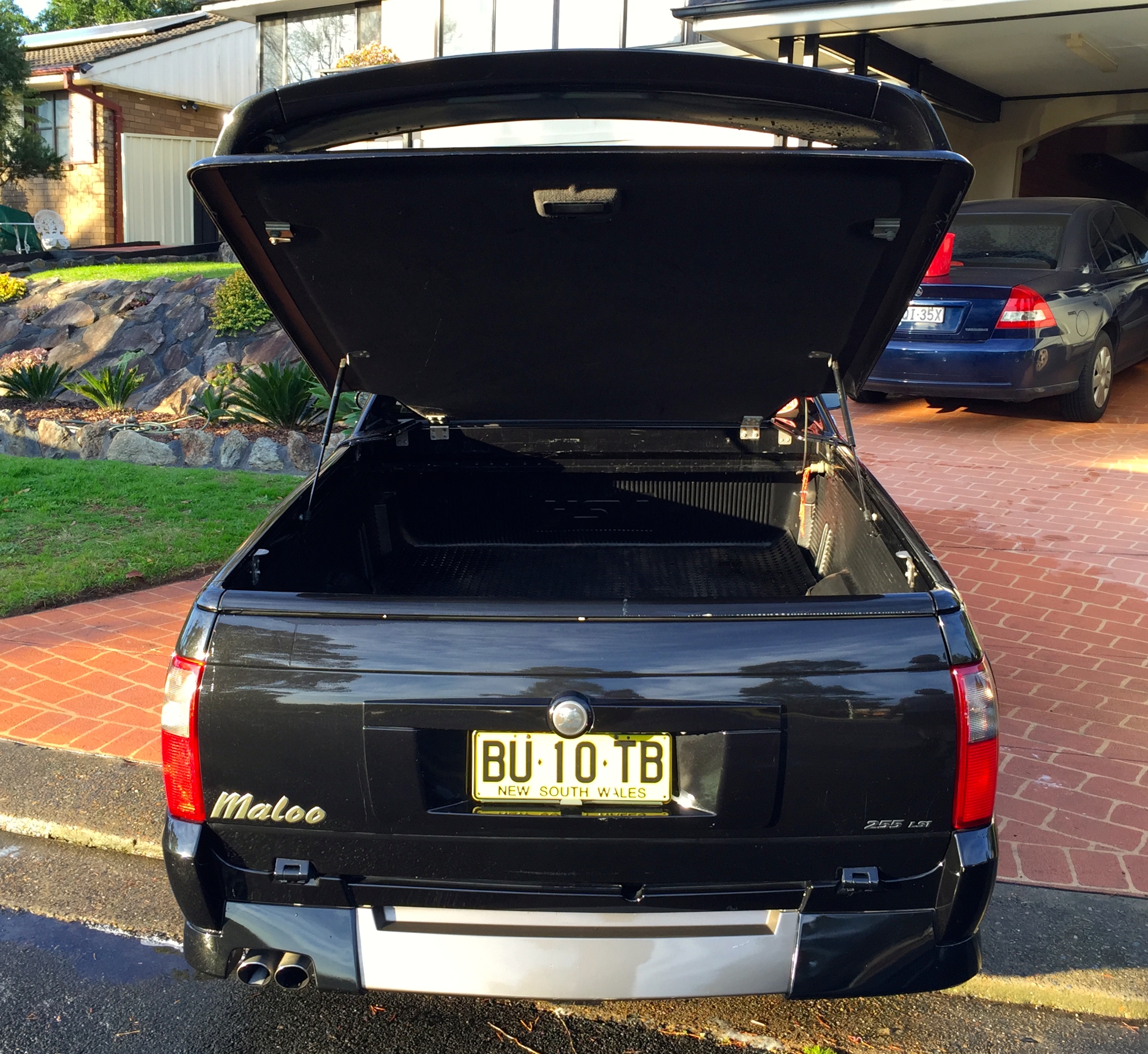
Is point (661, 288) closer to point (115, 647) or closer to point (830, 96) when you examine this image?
point (830, 96)

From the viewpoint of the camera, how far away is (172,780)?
7.25 feet

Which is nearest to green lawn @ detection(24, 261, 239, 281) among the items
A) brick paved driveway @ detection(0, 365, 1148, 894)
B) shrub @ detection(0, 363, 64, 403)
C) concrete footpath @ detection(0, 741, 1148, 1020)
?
shrub @ detection(0, 363, 64, 403)

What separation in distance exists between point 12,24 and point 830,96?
2338 centimetres

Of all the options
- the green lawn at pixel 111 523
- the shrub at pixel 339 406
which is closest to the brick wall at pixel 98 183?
the shrub at pixel 339 406

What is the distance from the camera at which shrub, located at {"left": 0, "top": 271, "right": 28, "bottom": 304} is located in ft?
48.1

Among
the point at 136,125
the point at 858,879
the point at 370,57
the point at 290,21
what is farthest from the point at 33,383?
the point at 136,125

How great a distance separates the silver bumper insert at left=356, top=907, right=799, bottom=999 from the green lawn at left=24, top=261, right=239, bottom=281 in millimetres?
13058

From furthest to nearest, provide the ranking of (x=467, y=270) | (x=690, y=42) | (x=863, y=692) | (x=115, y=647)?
1. (x=690, y=42)
2. (x=115, y=647)
3. (x=467, y=270)
4. (x=863, y=692)

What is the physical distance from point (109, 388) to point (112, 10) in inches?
1459

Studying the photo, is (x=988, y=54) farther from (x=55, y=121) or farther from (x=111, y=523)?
(x=55, y=121)

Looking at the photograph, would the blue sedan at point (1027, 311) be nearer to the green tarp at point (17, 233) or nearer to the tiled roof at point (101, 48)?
the green tarp at point (17, 233)

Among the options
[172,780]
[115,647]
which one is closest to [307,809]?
[172,780]

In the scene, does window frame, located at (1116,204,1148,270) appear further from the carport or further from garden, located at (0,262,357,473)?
garden, located at (0,262,357,473)

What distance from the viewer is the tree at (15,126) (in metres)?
20.2
